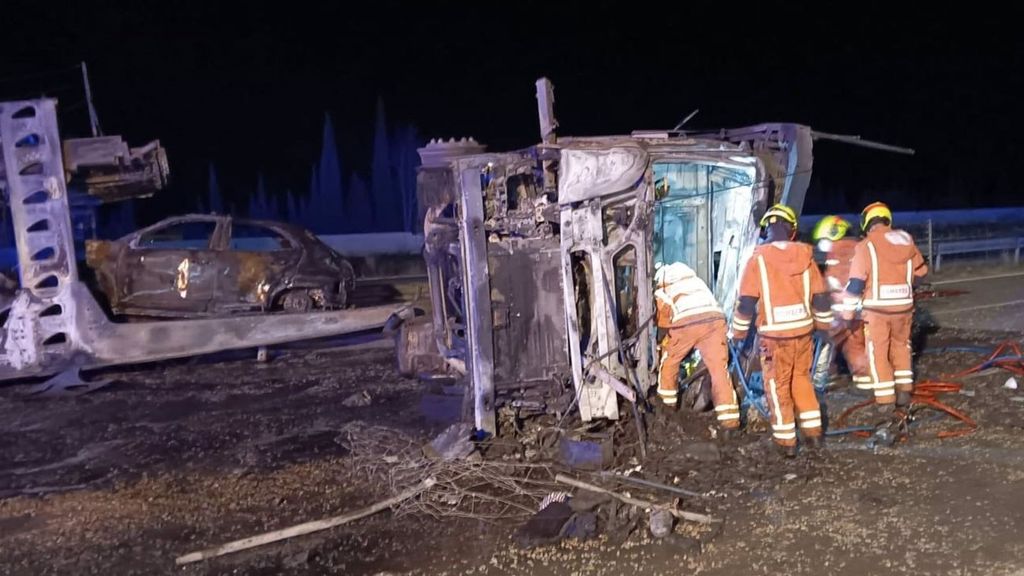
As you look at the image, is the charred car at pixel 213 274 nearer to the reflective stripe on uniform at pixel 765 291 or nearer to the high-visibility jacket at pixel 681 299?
the high-visibility jacket at pixel 681 299

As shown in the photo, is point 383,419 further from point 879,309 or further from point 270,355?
point 879,309

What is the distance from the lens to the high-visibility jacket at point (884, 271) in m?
6.65

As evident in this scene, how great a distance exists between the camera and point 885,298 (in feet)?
21.9

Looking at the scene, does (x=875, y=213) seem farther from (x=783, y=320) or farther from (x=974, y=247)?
(x=974, y=247)

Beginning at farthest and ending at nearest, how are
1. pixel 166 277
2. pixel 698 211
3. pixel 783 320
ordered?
pixel 166 277
pixel 698 211
pixel 783 320

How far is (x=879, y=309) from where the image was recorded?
6699 mm

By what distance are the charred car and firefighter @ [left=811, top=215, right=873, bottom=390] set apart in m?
5.72

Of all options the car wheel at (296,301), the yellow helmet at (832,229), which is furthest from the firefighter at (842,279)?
the car wheel at (296,301)

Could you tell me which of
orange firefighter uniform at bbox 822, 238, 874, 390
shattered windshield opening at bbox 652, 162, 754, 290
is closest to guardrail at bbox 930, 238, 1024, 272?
orange firefighter uniform at bbox 822, 238, 874, 390

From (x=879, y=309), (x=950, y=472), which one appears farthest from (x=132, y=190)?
(x=950, y=472)

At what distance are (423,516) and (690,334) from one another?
2.38 metres

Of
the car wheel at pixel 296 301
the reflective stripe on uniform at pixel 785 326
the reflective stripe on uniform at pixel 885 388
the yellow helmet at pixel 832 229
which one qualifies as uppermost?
the yellow helmet at pixel 832 229

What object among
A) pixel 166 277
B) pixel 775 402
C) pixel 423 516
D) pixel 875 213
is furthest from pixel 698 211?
Answer: pixel 166 277

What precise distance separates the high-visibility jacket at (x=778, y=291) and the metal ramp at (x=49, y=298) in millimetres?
4293
